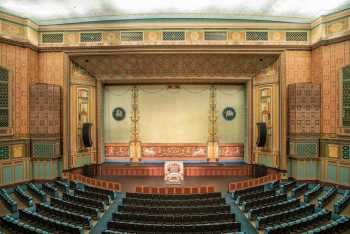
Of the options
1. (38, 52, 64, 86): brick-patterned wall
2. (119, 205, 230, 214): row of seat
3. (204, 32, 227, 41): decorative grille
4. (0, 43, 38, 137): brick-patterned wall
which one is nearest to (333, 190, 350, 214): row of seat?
(119, 205, 230, 214): row of seat

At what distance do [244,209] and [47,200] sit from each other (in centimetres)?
798

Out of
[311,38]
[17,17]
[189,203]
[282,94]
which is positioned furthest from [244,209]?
[17,17]

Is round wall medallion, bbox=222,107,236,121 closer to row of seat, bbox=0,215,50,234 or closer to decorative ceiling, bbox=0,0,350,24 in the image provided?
decorative ceiling, bbox=0,0,350,24

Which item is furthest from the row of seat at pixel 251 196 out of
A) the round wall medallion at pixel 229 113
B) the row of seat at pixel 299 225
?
the round wall medallion at pixel 229 113

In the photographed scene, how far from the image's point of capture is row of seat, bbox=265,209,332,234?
21.5 feet

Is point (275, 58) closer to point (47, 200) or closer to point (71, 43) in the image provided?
point (71, 43)

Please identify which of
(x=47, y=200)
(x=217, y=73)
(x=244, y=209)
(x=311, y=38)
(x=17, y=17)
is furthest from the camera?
(x=217, y=73)

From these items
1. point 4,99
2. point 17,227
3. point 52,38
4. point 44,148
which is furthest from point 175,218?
point 52,38

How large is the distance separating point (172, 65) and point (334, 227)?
1058 centimetres

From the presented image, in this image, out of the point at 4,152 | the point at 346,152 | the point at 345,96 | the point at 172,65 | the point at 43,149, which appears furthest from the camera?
the point at 172,65

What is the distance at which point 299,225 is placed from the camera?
6.83 metres

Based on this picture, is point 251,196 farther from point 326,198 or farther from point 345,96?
point 345,96

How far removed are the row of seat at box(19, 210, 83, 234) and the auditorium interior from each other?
1228mm

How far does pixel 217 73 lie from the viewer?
14.4 metres
